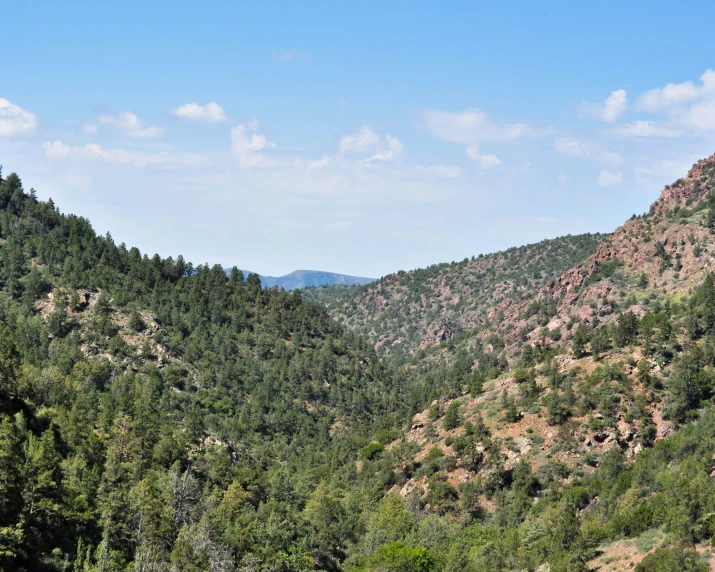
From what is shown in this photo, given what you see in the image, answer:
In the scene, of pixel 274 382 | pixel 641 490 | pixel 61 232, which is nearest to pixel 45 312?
pixel 61 232

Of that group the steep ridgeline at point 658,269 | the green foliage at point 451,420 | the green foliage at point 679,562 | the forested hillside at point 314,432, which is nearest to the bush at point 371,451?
the forested hillside at point 314,432

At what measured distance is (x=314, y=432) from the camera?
154250 mm

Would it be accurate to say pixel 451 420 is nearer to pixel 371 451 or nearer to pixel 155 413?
pixel 371 451

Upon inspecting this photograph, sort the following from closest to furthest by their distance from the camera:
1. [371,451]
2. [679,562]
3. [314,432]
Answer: [679,562] < [371,451] < [314,432]

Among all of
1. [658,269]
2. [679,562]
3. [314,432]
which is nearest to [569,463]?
[679,562]

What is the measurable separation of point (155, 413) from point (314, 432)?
154 ft

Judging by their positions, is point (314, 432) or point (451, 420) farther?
point (314, 432)

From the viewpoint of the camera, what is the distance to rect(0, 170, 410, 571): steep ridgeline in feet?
198

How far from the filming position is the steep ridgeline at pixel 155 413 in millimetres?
60406

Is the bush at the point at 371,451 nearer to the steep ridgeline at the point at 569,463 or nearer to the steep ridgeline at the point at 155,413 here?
the steep ridgeline at the point at 569,463

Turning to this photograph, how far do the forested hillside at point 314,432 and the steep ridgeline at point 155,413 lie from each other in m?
0.42

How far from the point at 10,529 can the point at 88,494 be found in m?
21.7

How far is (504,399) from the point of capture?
393ft

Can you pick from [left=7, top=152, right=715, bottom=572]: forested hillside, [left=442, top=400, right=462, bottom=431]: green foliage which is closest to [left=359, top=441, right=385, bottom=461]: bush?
[left=7, top=152, right=715, bottom=572]: forested hillside
